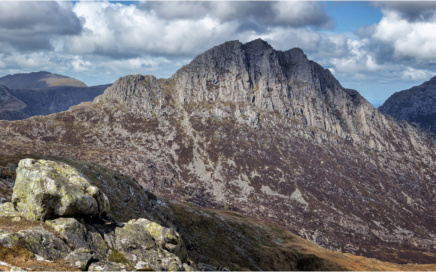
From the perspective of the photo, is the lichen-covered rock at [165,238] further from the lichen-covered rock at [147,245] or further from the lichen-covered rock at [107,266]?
the lichen-covered rock at [107,266]

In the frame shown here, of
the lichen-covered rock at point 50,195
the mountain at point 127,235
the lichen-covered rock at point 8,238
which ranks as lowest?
the mountain at point 127,235

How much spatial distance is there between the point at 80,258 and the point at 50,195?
26.2ft

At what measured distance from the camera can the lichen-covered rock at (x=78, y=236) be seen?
28.5 metres

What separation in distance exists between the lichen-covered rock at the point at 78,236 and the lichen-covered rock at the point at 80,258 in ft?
3.60

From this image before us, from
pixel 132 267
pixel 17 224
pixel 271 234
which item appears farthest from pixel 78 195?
pixel 271 234

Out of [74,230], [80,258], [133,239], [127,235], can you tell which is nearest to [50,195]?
[74,230]

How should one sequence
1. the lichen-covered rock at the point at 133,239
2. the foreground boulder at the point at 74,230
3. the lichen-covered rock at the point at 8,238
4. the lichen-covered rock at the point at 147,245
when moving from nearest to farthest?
the lichen-covered rock at the point at 8,238
the foreground boulder at the point at 74,230
the lichen-covered rock at the point at 147,245
the lichen-covered rock at the point at 133,239

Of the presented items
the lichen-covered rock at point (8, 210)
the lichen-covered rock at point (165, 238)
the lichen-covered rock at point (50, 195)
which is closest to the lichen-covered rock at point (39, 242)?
the lichen-covered rock at point (50, 195)

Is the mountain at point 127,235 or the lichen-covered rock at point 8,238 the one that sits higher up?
the lichen-covered rock at point 8,238

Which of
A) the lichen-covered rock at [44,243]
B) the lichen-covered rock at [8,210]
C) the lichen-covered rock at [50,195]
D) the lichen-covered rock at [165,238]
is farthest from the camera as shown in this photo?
the lichen-covered rock at [165,238]

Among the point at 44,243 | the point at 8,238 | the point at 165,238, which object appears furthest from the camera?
the point at 165,238

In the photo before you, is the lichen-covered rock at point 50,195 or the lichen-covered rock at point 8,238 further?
the lichen-covered rock at point 50,195

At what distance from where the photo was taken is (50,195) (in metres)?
30.4

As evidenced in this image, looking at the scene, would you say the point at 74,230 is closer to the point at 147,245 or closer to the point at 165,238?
the point at 147,245
